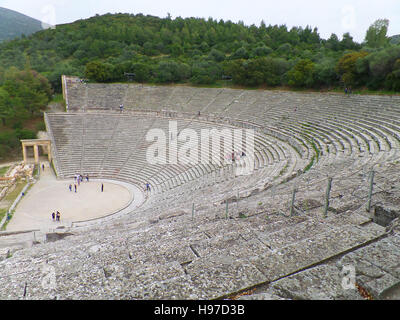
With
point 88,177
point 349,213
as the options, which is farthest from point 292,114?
point 349,213

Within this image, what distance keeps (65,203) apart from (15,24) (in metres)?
124

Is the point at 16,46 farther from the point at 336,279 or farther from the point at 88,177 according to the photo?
the point at 336,279

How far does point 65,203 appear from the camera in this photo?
1591 cm

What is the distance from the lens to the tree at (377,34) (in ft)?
119

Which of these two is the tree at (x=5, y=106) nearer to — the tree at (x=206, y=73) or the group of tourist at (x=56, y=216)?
the group of tourist at (x=56, y=216)

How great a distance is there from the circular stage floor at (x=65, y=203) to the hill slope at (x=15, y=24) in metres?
102

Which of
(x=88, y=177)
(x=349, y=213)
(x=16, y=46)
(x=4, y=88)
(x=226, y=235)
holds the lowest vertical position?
(x=88, y=177)

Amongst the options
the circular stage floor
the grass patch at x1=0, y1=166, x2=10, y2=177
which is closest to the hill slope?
the grass patch at x1=0, y1=166, x2=10, y2=177

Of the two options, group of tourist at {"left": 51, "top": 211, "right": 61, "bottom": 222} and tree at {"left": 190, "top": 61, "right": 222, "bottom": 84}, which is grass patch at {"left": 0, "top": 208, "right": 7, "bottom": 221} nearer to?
group of tourist at {"left": 51, "top": 211, "right": 61, "bottom": 222}

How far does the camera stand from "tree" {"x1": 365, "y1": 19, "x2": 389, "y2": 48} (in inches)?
1426

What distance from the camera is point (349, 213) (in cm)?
513

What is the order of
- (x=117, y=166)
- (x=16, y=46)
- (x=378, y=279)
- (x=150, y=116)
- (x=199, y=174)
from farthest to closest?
(x=16, y=46) < (x=150, y=116) < (x=117, y=166) < (x=199, y=174) < (x=378, y=279)

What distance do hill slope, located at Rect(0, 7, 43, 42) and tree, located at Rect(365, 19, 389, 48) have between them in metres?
102
